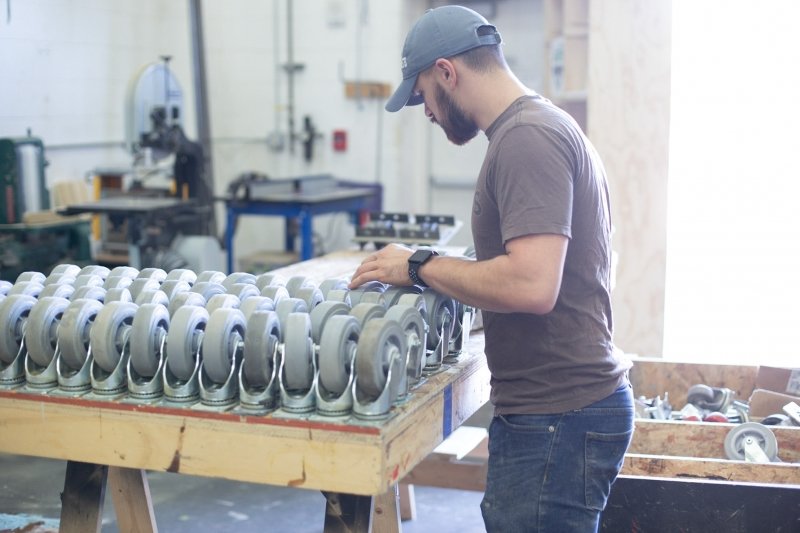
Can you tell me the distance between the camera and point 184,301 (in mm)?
2092

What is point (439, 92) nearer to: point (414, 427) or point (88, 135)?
point (414, 427)

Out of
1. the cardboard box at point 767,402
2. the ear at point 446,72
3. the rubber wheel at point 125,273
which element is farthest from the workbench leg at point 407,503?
the ear at point 446,72

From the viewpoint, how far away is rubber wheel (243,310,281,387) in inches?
73.5

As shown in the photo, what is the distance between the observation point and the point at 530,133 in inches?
69.5

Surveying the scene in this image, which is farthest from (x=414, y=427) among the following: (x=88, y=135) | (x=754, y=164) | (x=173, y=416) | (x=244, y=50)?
(x=244, y=50)

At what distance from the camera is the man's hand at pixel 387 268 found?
7.04ft

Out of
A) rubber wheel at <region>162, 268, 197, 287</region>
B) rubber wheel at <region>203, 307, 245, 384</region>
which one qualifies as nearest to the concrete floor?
rubber wheel at <region>162, 268, 197, 287</region>

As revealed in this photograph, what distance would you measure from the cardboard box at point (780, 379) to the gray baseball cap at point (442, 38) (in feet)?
5.92

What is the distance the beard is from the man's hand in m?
0.30

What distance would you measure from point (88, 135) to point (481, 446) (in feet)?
14.2

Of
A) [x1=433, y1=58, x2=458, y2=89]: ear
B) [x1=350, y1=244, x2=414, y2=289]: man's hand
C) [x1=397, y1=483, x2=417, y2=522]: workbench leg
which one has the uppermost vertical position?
[x1=433, y1=58, x2=458, y2=89]: ear

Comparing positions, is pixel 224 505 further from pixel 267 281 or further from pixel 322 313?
pixel 322 313

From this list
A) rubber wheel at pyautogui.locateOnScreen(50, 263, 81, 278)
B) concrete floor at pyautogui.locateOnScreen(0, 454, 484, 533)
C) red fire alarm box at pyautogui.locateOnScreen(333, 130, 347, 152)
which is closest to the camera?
rubber wheel at pyautogui.locateOnScreen(50, 263, 81, 278)

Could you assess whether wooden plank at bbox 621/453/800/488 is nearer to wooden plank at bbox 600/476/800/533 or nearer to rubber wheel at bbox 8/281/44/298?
wooden plank at bbox 600/476/800/533
